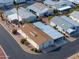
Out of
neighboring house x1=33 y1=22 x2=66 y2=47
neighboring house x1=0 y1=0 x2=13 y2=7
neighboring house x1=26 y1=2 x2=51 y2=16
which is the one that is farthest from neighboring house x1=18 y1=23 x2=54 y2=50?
neighboring house x1=0 y1=0 x2=13 y2=7

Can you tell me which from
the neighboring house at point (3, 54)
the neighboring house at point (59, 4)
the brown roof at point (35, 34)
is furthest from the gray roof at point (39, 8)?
the neighboring house at point (3, 54)

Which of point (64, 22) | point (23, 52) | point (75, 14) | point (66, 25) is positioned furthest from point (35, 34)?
point (75, 14)

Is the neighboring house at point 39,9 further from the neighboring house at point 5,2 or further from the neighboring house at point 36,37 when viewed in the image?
the neighboring house at point 36,37

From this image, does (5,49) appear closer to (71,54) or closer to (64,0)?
(71,54)

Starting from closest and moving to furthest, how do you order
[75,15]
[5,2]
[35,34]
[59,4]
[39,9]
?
[35,34], [75,15], [39,9], [59,4], [5,2]

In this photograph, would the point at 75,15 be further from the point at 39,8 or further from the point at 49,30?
the point at 39,8

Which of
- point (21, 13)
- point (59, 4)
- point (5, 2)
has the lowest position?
point (21, 13)

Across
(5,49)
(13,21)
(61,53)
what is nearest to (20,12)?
(13,21)
